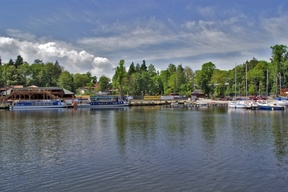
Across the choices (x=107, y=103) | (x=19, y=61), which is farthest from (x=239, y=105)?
(x=19, y=61)

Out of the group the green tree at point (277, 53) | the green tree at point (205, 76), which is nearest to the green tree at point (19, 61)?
the green tree at point (205, 76)

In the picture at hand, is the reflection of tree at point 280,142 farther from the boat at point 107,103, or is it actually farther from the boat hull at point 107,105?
the boat at point 107,103

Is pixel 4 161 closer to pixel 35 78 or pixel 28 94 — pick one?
pixel 28 94

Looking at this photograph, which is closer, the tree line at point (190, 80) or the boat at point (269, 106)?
the boat at point (269, 106)

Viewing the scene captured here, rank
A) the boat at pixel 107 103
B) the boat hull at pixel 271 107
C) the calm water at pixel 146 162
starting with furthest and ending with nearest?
the boat at pixel 107 103 → the boat hull at pixel 271 107 → the calm water at pixel 146 162

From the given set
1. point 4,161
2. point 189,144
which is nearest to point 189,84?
point 189,144

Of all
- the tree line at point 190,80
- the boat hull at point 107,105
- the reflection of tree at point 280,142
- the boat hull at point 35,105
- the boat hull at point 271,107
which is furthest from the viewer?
the tree line at point 190,80

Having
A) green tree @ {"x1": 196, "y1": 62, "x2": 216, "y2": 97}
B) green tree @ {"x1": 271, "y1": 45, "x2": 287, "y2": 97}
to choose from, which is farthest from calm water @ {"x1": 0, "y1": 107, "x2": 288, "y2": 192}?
green tree @ {"x1": 196, "y1": 62, "x2": 216, "y2": 97}

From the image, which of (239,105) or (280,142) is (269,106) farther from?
(280,142)

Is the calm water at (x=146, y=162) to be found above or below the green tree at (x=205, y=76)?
below

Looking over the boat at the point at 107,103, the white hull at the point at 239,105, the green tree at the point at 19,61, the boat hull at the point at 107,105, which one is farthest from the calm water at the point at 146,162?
the green tree at the point at 19,61

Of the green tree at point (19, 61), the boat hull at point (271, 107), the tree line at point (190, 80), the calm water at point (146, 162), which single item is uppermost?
the green tree at point (19, 61)

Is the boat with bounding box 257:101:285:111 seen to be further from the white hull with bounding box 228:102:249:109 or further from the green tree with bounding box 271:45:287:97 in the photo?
the green tree with bounding box 271:45:287:97

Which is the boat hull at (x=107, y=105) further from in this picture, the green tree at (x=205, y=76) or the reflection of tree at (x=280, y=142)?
the reflection of tree at (x=280, y=142)
